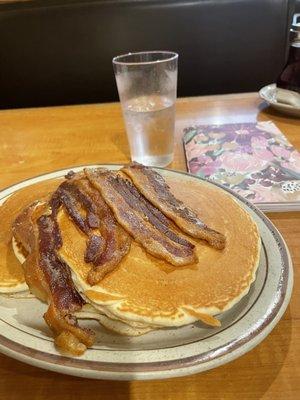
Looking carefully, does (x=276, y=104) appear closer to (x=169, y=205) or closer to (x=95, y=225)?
(x=169, y=205)

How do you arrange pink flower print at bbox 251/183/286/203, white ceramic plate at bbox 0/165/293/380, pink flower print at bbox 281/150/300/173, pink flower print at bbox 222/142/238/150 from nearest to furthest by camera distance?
white ceramic plate at bbox 0/165/293/380 → pink flower print at bbox 251/183/286/203 → pink flower print at bbox 281/150/300/173 → pink flower print at bbox 222/142/238/150

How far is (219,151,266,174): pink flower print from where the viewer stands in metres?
1.05

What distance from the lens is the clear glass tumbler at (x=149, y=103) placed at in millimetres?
1078

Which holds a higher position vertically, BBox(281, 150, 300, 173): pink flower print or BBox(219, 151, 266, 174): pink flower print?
BBox(281, 150, 300, 173): pink flower print

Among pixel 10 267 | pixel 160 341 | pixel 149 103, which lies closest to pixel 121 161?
pixel 149 103

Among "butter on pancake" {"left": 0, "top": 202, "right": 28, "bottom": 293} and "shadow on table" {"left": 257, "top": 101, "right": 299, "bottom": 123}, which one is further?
"shadow on table" {"left": 257, "top": 101, "right": 299, "bottom": 123}

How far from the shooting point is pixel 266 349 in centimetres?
59

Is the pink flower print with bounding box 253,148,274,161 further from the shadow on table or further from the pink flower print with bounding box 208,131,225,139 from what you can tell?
the shadow on table

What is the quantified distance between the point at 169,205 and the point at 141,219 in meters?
0.08

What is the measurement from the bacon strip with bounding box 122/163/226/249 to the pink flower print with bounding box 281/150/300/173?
0.40m

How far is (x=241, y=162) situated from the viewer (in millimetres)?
1085

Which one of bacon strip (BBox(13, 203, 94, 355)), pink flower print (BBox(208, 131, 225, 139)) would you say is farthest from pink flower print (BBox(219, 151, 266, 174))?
bacon strip (BBox(13, 203, 94, 355))

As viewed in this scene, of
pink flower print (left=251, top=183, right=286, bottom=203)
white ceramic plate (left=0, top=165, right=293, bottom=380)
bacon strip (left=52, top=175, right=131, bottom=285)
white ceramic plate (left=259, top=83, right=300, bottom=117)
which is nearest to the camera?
white ceramic plate (left=0, top=165, right=293, bottom=380)

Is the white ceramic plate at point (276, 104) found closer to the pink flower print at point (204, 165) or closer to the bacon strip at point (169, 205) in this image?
the pink flower print at point (204, 165)
